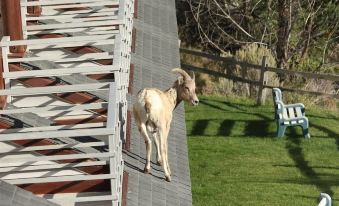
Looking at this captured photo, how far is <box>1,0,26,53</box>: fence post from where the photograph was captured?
1119 cm

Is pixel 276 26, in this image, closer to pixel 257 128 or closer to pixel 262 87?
pixel 262 87

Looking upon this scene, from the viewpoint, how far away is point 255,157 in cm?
1917

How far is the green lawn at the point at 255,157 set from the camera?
54.6 ft

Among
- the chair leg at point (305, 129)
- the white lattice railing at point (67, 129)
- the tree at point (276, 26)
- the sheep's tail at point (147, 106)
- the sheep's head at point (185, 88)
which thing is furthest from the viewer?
the tree at point (276, 26)

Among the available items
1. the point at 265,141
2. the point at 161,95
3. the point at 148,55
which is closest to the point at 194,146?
the point at 265,141

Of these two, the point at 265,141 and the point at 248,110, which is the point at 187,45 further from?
the point at 265,141

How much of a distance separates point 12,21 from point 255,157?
965cm

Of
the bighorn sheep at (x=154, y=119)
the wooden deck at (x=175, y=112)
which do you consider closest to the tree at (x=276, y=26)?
the wooden deck at (x=175, y=112)

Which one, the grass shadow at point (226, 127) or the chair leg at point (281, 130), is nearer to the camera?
the chair leg at point (281, 130)

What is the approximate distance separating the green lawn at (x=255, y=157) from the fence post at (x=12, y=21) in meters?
6.44

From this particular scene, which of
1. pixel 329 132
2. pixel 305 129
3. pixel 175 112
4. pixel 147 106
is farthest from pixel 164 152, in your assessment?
pixel 329 132

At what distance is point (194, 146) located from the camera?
20.2m

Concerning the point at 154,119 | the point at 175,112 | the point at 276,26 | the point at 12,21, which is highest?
the point at 12,21

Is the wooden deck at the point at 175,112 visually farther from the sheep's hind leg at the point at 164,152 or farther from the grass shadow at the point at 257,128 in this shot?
the grass shadow at the point at 257,128
